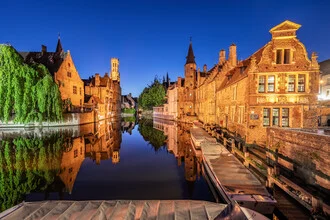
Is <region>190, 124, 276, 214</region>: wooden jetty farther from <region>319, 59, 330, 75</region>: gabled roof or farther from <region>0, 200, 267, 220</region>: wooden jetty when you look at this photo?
<region>319, 59, 330, 75</region>: gabled roof

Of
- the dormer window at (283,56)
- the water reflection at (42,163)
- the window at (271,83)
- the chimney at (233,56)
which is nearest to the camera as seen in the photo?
the water reflection at (42,163)

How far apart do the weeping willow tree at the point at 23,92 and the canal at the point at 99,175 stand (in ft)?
32.4

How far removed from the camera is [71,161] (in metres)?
17.8

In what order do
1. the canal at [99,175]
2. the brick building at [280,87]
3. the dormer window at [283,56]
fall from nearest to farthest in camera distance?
1. the canal at [99,175]
2. the brick building at [280,87]
3. the dormer window at [283,56]

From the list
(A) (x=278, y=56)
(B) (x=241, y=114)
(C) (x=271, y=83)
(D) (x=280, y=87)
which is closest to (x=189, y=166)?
(B) (x=241, y=114)

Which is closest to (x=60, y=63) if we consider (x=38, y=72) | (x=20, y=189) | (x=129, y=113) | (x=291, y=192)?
(x=38, y=72)

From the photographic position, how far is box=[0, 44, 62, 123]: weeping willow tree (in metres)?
30.2

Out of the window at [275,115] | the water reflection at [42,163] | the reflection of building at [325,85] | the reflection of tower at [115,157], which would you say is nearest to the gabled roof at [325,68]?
the reflection of building at [325,85]

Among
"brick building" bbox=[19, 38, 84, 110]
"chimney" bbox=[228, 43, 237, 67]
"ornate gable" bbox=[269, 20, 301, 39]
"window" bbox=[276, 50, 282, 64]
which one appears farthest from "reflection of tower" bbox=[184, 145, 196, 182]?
"brick building" bbox=[19, 38, 84, 110]

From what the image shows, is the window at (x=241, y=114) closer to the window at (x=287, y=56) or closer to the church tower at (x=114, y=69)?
the window at (x=287, y=56)

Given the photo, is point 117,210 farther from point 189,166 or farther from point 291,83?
point 291,83

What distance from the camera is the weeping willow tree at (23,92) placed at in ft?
99.2

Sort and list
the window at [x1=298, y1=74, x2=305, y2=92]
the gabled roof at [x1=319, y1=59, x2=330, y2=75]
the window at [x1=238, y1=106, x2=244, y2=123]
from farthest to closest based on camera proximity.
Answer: the gabled roof at [x1=319, y1=59, x2=330, y2=75], the window at [x1=238, y1=106, x2=244, y2=123], the window at [x1=298, y1=74, x2=305, y2=92]

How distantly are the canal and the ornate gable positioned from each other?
15.6 metres
